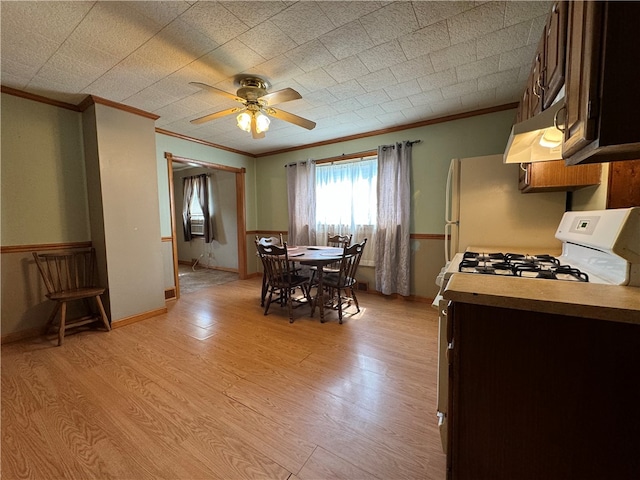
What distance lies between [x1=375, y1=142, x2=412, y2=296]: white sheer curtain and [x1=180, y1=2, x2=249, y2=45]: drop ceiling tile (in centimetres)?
241

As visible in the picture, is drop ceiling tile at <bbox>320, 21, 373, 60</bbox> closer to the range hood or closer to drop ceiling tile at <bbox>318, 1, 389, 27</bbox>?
drop ceiling tile at <bbox>318, 1, 389, 27</bbox>

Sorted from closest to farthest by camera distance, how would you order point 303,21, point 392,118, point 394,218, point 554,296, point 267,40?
point 554,296, point 303,21, point 267,40, point 392,118, point 394,218

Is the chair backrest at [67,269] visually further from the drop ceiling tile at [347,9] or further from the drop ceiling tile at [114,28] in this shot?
the drop ceiling tile at [347,9]

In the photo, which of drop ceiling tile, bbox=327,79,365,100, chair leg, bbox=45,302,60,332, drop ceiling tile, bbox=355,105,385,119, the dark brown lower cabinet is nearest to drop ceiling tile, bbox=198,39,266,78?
drop ceiling tile, bbox=327,79,365,100

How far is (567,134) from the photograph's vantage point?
966mm

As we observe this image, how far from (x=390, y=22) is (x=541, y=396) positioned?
6.67 feet

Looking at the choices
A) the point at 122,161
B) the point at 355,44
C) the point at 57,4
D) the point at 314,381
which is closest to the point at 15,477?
the point at 314,381

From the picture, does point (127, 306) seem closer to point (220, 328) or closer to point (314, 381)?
point (220, 328)

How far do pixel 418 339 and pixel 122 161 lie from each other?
352 centimetres

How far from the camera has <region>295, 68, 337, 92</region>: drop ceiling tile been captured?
88.4 inches

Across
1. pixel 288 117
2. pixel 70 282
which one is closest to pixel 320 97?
pixel 288 117

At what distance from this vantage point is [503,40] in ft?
6.04

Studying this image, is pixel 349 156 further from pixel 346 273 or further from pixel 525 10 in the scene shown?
pixel 525 10

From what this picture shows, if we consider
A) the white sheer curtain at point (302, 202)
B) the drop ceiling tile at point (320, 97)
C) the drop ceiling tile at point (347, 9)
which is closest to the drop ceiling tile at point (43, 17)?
the drop ceiling tile at point (347, 9)
